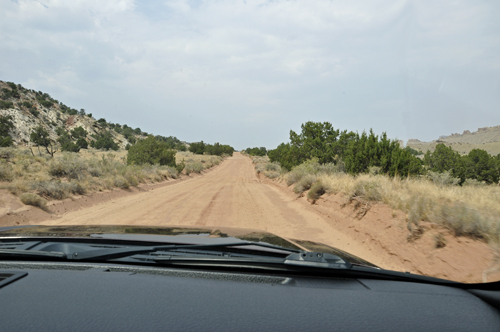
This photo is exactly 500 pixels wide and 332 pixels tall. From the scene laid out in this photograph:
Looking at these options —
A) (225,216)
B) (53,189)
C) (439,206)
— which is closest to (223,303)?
(439,206)

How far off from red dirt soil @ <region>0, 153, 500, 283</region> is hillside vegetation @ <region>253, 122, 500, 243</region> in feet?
1.09

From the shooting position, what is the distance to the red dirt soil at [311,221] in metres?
5.52

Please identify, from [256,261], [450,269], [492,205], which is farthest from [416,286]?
[492,205]

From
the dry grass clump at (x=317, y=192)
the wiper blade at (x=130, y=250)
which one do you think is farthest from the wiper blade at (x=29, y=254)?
the dry grass clump at (x=317, y=192)

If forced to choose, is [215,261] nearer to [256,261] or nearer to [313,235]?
[256,261]

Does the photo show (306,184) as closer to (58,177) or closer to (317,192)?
(317,192)

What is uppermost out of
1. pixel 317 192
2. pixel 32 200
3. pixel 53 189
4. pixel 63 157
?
pixel 63 157

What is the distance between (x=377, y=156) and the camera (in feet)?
56.0

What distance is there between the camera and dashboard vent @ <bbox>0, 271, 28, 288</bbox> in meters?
1.84

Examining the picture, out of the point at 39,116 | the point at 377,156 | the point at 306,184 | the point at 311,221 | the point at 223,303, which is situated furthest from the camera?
the point at 39,116

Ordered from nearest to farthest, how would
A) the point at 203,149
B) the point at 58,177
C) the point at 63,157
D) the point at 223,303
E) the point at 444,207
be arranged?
the point at 223,303 → the point at 444,207 → the point at 58,177 → the point at 63,157 → the point at 203,149

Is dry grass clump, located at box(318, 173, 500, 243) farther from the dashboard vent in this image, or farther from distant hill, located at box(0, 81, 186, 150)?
distant hill, located at box(0, 81, 186, 150)

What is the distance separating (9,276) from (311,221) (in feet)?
30.7

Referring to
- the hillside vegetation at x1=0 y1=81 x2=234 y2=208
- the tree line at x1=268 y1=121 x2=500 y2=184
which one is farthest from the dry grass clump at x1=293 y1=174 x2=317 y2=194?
the hillside vegetation at x1=0 y1=81 x2=234 y2=208
